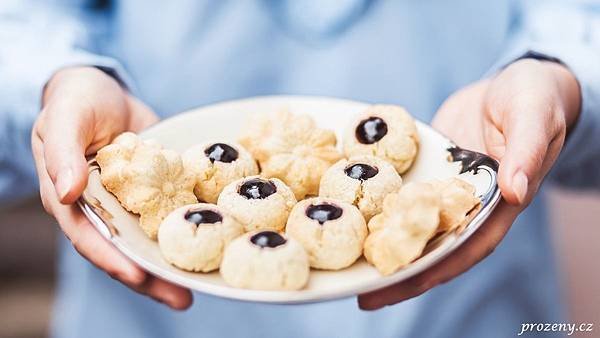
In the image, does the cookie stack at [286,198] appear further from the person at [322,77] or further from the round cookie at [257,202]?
the person at [322,77]

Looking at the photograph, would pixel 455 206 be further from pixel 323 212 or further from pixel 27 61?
pixel 27 61

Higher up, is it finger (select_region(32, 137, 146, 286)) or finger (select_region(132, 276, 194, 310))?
finger (select_region(132, 276, 194, 310))

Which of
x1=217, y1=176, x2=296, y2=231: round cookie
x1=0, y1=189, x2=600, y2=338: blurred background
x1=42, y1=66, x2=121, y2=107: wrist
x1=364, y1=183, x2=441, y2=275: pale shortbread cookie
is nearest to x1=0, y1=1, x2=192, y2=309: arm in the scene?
x1=42, y1=66, x2=121, y2=107: wrist

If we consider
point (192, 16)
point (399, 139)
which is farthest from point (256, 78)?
point (399, 139)

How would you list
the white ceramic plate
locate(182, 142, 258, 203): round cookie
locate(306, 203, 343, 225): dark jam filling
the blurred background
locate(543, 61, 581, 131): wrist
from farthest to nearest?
the blurred background < locate(543, 61, 581, 131): wrist < locate(182, 142, 258, 203): round cookie < locate(306, 203, 343, 225): dark jam filling < the white ceramic plate

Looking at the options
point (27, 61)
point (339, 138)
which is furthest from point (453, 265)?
point (27, 61)

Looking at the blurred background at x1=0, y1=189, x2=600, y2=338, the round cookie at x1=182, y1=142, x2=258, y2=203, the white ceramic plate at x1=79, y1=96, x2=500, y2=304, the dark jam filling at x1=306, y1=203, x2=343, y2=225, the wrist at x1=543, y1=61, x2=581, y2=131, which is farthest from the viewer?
the blurred background at x1=0, y1=189, x2=600, y2=338

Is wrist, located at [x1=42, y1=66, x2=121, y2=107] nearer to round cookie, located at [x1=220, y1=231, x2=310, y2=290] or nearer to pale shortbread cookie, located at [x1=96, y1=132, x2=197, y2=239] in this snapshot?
pale shortbread cookie, located at [x1=96, y1=132, x2=197, y2=239]
